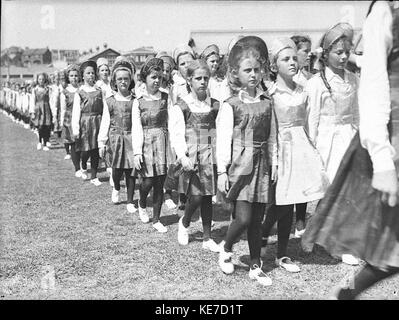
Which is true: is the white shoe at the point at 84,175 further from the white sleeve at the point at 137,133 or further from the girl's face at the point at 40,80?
the girl's face at the point at 40,80

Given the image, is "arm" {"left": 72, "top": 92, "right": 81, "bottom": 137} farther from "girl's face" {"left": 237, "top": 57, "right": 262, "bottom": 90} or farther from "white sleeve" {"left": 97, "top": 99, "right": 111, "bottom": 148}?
"girl's face" {"left": 237, "top": 57, "right": 262, "bottom": 90}

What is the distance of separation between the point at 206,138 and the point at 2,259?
2.00m

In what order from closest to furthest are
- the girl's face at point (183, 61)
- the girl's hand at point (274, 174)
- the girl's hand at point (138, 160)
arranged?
the girl's hand at point (274, 174) < the girl's hand at point (138, 160) < the girl's face at point (183, 61)

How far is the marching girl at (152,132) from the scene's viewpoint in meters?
4.90

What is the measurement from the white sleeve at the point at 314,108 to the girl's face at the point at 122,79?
2318 mm

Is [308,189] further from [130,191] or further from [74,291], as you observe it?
[130,191]

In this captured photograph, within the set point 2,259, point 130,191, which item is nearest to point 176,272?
point 2,259

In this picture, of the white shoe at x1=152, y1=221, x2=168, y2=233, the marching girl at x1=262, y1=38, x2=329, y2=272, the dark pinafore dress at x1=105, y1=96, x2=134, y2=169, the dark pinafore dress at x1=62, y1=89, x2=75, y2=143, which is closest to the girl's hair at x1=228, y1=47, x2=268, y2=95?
the marching girl at x1=262, y1=38, x2=329, y2=272

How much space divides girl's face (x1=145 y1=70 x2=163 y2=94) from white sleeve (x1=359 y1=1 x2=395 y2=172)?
3.14 metres

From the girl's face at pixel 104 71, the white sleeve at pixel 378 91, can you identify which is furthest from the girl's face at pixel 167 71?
the white sleeve at pixel 378 91

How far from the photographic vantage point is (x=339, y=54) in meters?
3.97

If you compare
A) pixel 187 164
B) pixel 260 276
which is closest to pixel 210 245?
pixel 187 164

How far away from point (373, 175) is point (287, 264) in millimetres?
1878

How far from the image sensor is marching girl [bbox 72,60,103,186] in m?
7.59
